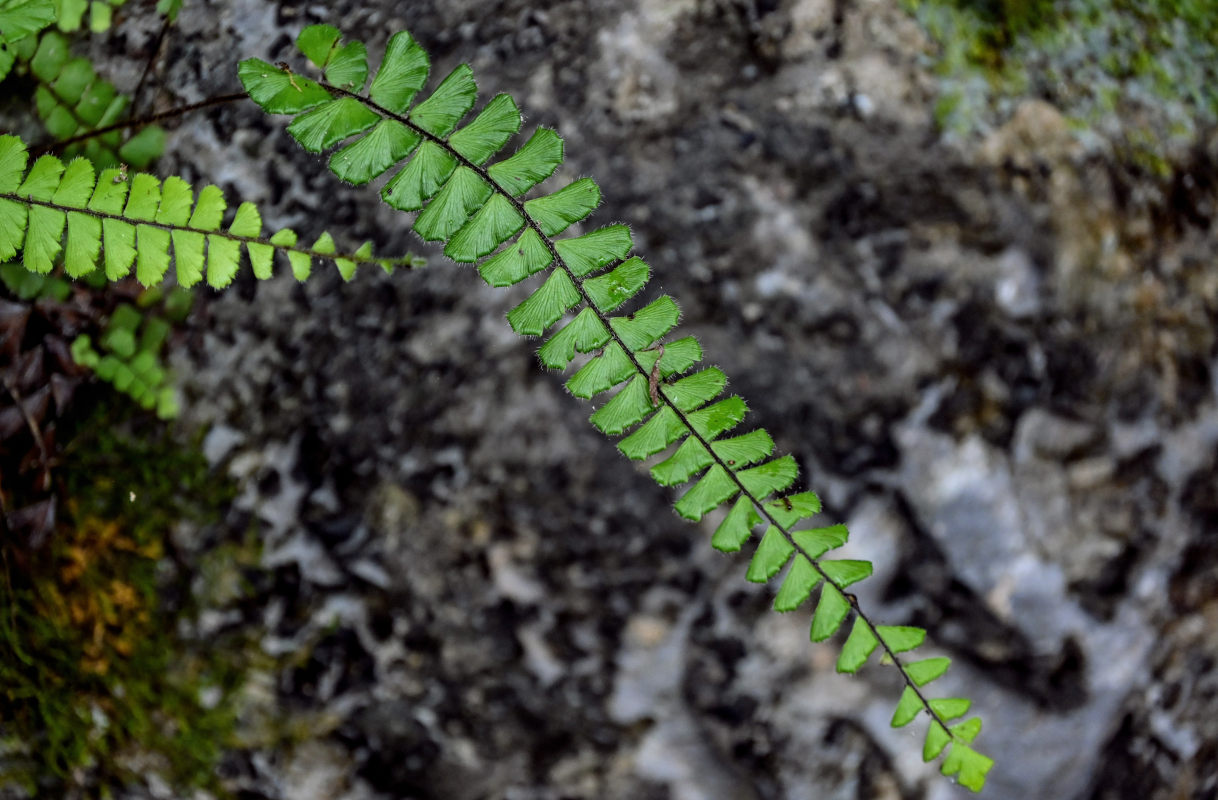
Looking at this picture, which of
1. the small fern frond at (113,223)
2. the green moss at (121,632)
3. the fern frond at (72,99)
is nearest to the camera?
the small fern frond at (113,223)

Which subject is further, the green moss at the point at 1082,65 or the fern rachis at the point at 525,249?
the green moss at the point at 1082,65

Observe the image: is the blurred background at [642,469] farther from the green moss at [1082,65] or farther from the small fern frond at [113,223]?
the small fern frond at [113,223]

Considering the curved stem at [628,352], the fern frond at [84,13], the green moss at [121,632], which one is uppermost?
the fern frond at [84,13]

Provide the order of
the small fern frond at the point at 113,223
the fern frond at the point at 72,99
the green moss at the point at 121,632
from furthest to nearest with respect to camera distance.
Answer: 1. the green moss at the point at 121,632
2. the fern frond at the point at 72,99
3. the small fern frond at the point at 113,223

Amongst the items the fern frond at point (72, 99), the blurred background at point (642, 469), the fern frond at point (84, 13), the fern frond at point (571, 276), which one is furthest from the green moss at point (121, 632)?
the fern frond at point (571, 276)

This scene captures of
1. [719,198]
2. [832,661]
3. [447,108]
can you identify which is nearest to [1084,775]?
[832,661]

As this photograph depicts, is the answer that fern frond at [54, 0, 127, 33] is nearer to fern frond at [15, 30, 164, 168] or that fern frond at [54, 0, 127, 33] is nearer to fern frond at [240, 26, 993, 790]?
fern frond at [15, 30, 164, 168]
